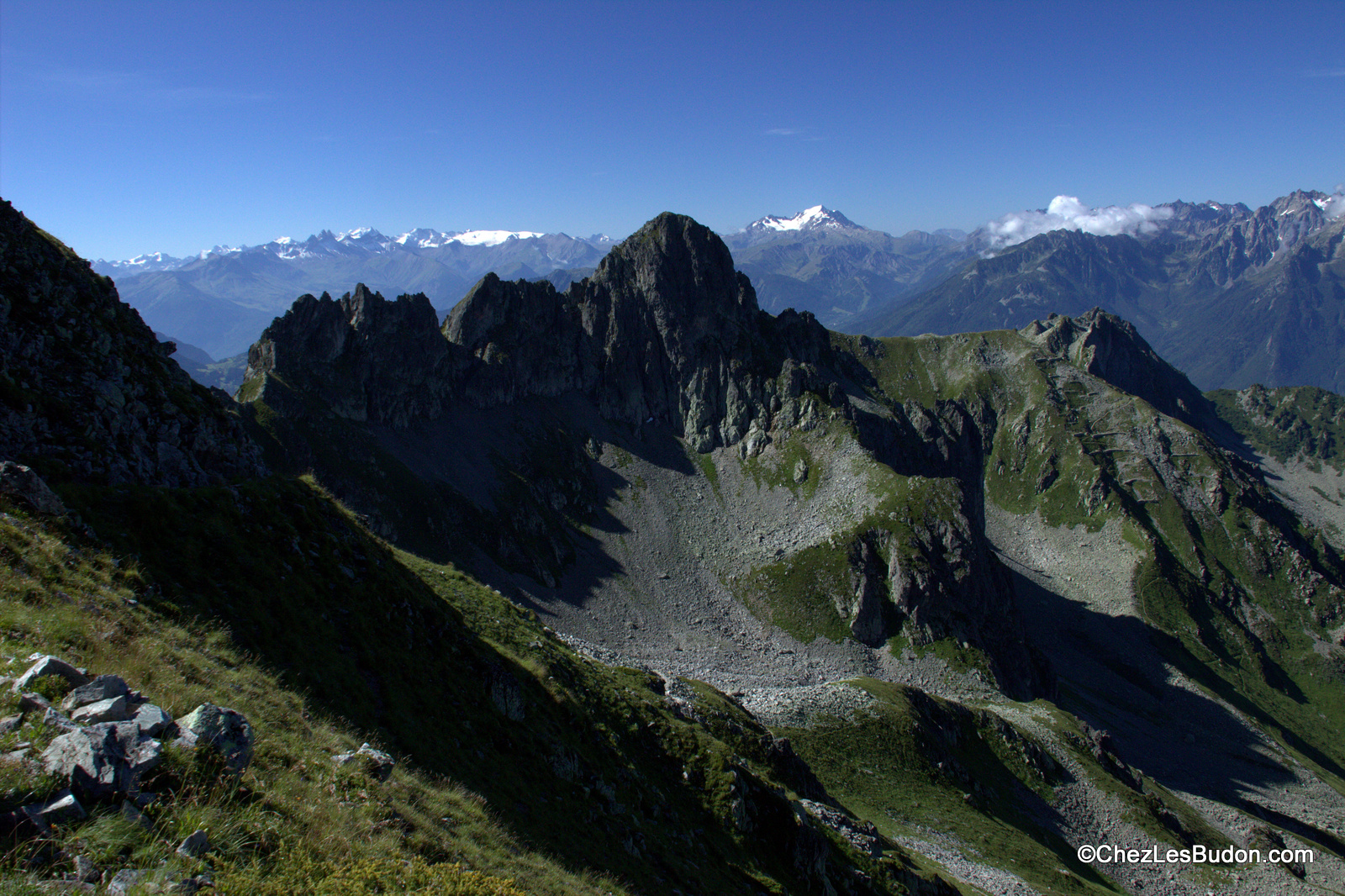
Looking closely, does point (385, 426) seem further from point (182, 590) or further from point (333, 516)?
point (182, 590)

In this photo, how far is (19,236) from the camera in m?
29.2

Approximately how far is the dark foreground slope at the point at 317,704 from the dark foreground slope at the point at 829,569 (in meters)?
29.4

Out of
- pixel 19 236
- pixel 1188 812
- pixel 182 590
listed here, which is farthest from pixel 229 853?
pixel 1188 812

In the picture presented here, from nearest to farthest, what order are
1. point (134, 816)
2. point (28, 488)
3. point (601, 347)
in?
point (134, 816) → point (28, 488) → point (601, 347)

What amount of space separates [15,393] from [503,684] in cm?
2165

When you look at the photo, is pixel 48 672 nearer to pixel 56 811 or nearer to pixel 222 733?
pixel 222 733

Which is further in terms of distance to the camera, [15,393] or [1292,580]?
[1292,580]

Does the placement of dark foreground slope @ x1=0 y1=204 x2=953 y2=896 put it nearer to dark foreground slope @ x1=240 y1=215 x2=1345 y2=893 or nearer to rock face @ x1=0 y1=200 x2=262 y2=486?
rock face @ x1=0 y1=200 x2=262 y2=486

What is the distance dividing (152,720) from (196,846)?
2.36 metres

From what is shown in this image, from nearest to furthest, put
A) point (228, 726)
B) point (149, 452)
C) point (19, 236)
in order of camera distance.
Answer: point (228, 726)
point (149, 452)
point (19, 236)

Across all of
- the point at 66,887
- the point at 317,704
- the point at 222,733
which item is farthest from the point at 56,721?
the point at 317,704

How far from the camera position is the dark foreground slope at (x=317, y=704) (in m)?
10.1

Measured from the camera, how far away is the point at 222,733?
10828 mm

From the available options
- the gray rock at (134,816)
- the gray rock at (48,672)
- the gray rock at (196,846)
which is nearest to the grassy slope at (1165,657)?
the gray rock at (196,846)
